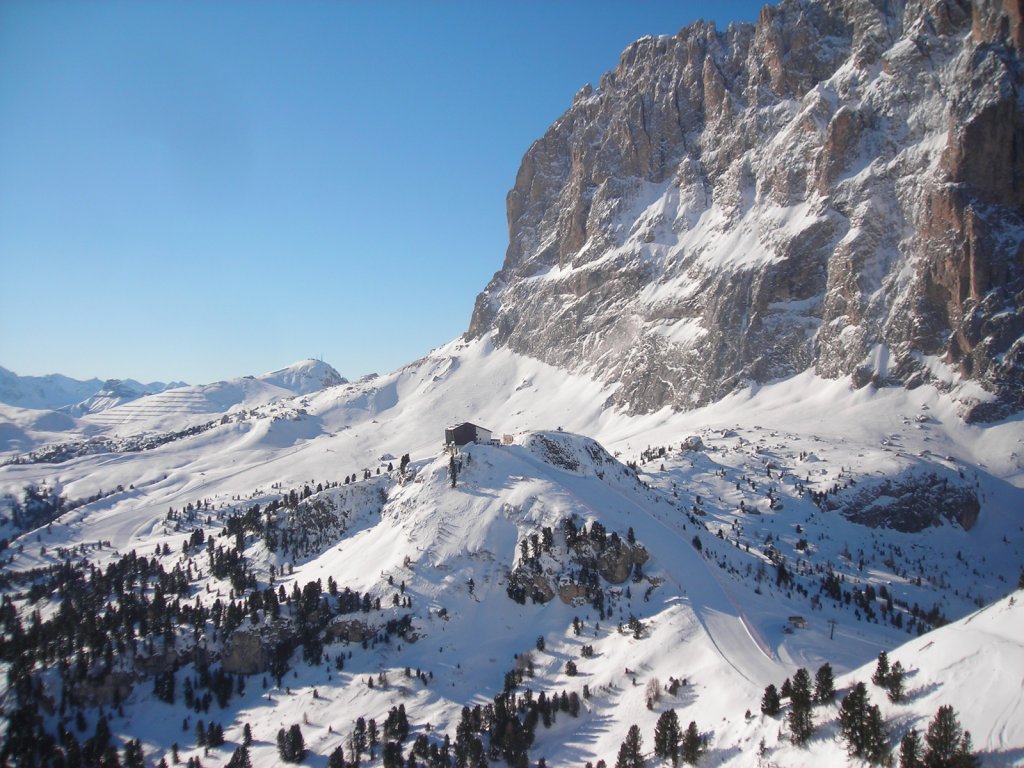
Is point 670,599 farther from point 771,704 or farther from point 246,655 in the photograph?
point 246,655

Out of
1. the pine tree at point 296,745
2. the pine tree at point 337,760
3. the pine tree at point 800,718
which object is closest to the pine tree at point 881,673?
the pine tree at point 800,718

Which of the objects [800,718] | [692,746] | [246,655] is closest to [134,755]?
[246,655]

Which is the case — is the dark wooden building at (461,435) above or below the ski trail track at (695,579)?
above

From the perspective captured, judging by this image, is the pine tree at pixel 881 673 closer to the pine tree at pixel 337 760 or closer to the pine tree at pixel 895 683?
the pine tree at pixel 895 683

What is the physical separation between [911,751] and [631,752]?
1224 inches

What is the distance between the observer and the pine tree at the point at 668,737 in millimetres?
65394

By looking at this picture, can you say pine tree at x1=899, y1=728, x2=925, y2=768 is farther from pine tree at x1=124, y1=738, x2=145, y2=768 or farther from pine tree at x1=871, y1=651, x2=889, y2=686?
pine tree at x1=124, y1=738, x2=145, y2=768

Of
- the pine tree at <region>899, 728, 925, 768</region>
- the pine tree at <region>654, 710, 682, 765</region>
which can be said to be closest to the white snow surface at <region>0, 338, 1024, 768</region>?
the pine tree at <region>899, 728, 925, 768</region>

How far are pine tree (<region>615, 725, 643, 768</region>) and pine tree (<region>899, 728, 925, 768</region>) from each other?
2879 centimetres

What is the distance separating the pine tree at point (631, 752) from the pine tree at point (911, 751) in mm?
28790

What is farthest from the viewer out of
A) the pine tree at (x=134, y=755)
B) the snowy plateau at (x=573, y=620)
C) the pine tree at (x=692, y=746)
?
the pine tree at (x=134, y=755)

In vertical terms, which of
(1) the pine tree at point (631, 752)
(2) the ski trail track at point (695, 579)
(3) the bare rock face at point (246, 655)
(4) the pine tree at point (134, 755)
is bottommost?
(4) the pine tree at point (134, 755)

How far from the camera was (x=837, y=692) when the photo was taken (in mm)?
56719

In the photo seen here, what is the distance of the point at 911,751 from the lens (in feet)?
144
